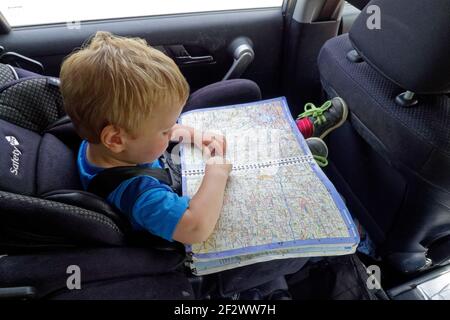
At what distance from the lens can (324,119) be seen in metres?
1.05

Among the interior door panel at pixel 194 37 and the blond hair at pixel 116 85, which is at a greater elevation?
the blond hair at pixel 116 85

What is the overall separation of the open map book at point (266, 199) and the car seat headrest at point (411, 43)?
0.94 feet

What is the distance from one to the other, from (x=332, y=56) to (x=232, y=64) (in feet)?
1.49

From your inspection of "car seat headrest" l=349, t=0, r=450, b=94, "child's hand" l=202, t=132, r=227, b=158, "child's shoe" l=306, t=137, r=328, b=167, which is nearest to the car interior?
"car seat headrest" l=349, t=0, r=450, b=94

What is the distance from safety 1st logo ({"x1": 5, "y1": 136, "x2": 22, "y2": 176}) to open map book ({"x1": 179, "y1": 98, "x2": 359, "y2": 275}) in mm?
354

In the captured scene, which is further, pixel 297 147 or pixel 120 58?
pixel 297 147

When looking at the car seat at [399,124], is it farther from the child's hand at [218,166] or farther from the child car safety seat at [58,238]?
the child car safety seat at [58,238]

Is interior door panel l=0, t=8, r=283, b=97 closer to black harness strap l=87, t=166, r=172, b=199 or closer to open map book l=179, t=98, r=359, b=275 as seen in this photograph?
open map book l=179, t=98, r=359, b=275

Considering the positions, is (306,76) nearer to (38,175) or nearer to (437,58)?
(437,58)

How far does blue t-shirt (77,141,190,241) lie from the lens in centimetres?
73

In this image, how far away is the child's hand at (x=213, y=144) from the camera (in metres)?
0.97

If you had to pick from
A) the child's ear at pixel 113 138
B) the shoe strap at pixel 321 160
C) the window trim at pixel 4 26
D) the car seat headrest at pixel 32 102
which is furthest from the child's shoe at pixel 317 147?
the window trim at pixel 4 26
